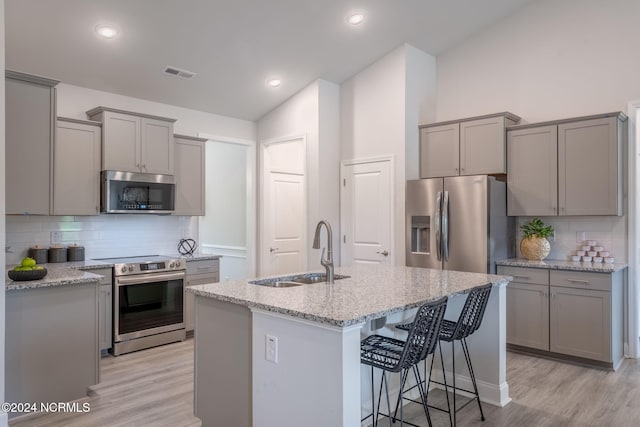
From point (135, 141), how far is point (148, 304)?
5.48 ft

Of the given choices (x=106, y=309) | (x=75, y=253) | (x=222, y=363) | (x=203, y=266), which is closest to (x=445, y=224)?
(x=203, y=266)

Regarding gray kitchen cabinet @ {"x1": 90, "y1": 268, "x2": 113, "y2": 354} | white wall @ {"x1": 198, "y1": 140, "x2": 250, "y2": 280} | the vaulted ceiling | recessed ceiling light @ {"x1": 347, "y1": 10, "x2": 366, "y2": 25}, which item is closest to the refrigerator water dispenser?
the vaulted ceiling

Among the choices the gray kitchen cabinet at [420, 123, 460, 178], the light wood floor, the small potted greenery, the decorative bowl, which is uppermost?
the gray kitchen cabinet at [420, 123, 460, 178]

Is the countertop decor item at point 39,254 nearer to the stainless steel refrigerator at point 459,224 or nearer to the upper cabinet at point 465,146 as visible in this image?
the stainless steel refrigerator at point 459,224

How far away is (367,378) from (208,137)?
12.8ft

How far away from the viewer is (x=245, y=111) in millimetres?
5848

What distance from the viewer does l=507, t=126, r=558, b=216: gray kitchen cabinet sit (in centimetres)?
440

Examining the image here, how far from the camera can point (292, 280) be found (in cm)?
318

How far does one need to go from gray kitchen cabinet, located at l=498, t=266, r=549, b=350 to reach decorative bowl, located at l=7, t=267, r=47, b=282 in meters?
3.99

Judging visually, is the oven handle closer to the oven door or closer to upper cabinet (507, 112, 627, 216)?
the oven door

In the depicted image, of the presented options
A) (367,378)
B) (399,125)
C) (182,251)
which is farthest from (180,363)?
(399,125)

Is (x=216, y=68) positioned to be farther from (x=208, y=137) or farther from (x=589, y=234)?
(x=589, y=234)

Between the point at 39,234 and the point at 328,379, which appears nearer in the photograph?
the point at 328,379

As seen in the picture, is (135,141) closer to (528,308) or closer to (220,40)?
(220,40)
